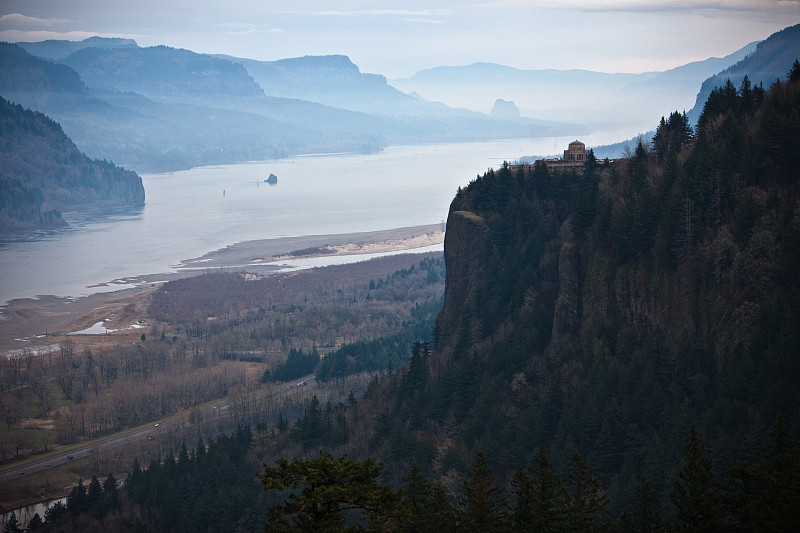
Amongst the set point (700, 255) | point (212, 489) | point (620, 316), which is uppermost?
point (700, 255)

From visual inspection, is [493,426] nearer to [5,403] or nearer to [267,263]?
[5,403]

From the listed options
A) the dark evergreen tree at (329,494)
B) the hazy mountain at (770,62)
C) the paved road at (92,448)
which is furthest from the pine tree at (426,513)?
the hazy mountain at (770,62)

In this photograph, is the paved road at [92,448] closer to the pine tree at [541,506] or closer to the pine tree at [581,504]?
the pine tree at [541,506]

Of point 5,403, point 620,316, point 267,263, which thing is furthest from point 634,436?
point 267,263

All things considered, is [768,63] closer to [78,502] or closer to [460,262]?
[460,262]

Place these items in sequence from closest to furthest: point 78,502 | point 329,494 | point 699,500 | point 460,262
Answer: point 329,494, point 699,500, point 78,502, point 460,262

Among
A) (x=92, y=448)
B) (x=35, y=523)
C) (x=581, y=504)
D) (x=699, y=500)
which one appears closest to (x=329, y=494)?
(x=581, y=504)

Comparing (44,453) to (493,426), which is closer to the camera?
(493,426)
